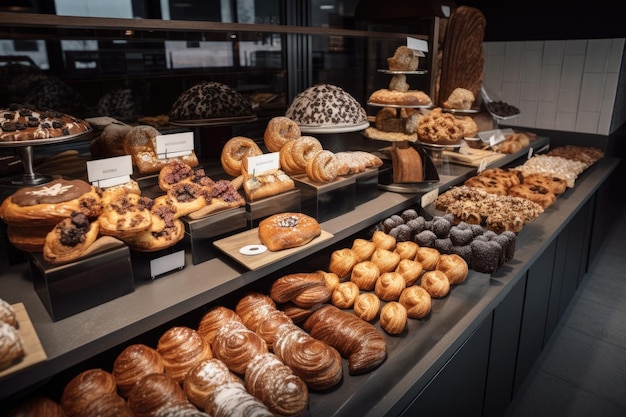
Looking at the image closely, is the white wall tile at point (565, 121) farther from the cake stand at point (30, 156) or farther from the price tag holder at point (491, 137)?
the cake stand at point (30, 156)

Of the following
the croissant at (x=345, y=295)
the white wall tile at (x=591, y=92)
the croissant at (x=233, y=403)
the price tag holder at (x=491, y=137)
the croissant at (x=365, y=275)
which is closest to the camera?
the croissant at (x=233, y=403)

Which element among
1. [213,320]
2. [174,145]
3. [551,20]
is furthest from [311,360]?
[551,20]

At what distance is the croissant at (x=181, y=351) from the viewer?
1541 mm

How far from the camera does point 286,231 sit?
1.79 meters

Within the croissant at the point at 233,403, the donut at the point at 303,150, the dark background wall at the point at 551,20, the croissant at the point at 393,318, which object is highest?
the dark background wall at the point at 551,20

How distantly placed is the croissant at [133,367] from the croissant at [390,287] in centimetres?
98

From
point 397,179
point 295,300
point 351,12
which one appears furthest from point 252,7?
point 295,300

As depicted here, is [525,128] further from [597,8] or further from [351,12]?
[351,12]

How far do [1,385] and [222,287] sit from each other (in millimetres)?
701

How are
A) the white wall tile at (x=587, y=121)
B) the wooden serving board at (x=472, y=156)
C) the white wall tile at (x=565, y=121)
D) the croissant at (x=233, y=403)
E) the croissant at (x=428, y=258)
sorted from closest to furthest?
the croissant at (x=233, y=403)
the croissant at (x=428, y=258)
the wooden serving board at (x=472, y=156)
the white wall tile at (x=587, y=121)
the white wall tile at (x=565, y=121)

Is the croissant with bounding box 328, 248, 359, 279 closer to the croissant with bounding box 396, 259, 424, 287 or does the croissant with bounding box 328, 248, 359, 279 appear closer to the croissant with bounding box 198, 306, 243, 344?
the croissant with bounding box 396, 259, 424, 287

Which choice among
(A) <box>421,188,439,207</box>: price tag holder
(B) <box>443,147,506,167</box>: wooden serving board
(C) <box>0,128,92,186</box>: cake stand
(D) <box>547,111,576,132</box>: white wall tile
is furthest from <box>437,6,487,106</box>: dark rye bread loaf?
(C) <box>0,128,92,186</box>: cake stand

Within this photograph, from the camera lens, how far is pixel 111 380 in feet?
4.63

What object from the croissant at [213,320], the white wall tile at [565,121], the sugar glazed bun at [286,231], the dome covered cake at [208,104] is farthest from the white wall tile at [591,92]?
the croissant at [213,320]
